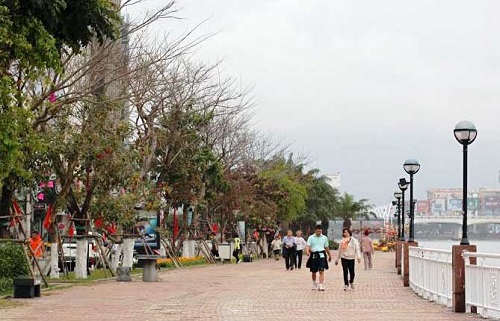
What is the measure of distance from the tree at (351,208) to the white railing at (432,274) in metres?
77.8

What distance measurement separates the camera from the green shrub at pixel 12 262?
898 inches

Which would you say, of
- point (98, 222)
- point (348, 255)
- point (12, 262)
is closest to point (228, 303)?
point (348, 255)

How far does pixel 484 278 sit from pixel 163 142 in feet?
82.2

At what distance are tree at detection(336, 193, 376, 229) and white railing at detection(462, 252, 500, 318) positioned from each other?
8455 centimetres

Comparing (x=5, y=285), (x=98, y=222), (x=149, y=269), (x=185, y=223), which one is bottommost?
(x=5, y=285)

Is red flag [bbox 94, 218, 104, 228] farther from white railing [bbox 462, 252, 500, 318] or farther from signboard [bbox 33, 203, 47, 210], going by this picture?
white railing [bbox 462, 252, 500, 318]

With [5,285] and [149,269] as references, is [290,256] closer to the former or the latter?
[149,269]

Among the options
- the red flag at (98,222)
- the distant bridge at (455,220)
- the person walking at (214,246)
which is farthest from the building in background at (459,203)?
the red flag at (98,222)

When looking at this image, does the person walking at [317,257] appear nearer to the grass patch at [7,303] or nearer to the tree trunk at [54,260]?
the grass patch at [7,303]

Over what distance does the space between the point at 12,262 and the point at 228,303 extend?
652 cm

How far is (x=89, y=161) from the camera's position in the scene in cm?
2858

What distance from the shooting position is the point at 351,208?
345 ft

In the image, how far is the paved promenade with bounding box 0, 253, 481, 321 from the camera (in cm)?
1647

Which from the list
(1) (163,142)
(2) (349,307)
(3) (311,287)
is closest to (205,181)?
(1) (163,142)
